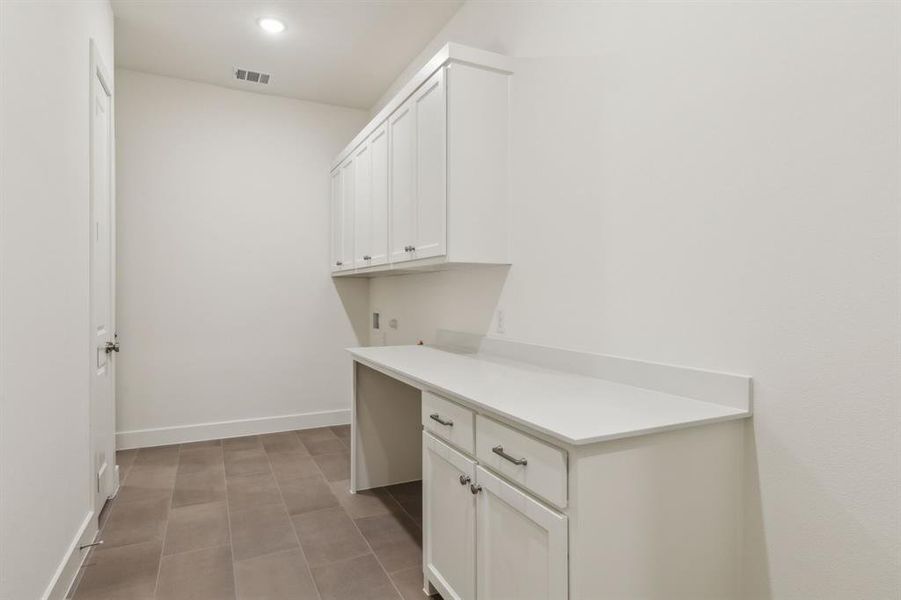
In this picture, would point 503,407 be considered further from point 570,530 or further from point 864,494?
point 864,494

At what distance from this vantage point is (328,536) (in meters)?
2.44

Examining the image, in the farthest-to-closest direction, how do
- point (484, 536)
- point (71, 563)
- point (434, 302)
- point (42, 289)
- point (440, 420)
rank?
point (434, 302), point (71, 563), point (440, 420), point (42, 289), point (484, 536)

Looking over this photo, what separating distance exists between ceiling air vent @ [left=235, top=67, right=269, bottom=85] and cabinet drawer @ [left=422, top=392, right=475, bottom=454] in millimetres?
3208

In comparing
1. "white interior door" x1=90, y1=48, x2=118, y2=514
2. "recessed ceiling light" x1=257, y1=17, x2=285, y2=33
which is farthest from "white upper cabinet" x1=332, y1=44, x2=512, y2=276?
"white interior door" x1=90, y1=48, x2=118, y2=514

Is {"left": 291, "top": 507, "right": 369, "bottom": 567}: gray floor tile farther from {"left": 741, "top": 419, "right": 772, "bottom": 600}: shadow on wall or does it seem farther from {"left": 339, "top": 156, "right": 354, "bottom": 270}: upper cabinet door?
{"left": 339, "top": 156, "right": 354, "bottom": 270}: upper cabinet door

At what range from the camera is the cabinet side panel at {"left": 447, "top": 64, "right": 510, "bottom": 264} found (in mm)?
2387

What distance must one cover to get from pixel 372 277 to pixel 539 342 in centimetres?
262

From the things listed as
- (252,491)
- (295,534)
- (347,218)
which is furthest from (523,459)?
(347,218)

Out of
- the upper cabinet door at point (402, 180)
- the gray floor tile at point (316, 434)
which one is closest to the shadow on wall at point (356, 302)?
the gray floor tile at point (316, 434)

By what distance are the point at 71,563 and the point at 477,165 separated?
2.43 m

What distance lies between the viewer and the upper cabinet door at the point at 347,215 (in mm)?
3902

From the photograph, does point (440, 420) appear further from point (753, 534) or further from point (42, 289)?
point (42, 289)

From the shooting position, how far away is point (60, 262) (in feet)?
6.25

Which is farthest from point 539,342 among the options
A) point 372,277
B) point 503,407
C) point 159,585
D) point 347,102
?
point 347,102
